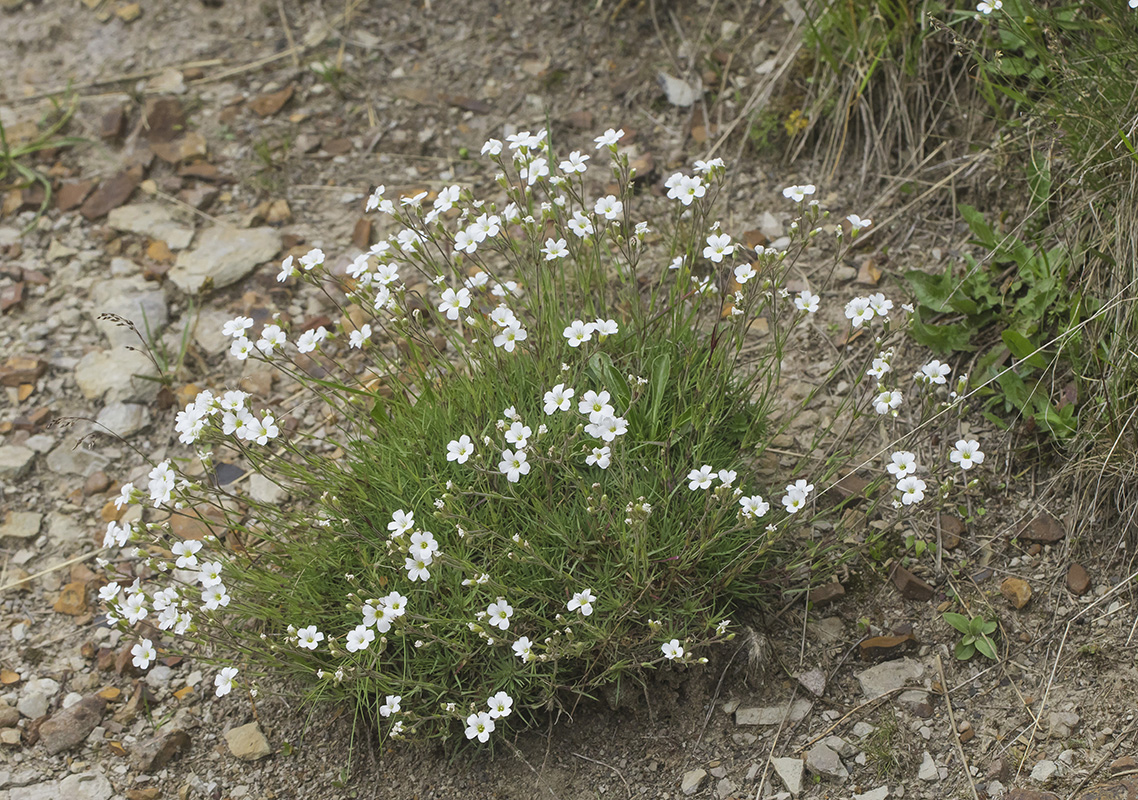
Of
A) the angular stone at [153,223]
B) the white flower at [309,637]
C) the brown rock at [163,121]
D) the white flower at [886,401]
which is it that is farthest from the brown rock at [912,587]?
the brown rock at [163,121]

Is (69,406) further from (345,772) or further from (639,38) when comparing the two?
(639,38)

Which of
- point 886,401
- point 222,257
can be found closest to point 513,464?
point 886,401

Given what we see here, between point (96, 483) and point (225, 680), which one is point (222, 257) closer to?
point (96, 483)

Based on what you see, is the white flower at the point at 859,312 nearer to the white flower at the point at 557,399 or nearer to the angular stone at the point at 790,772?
the white flower at the point at 557,399

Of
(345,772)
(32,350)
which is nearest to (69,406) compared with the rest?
(32,350)

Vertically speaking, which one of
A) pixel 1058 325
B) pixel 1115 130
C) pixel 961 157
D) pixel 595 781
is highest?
pixel 1115 130

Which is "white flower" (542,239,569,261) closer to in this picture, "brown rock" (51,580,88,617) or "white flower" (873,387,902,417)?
"white flower" (873,387,902,417)
